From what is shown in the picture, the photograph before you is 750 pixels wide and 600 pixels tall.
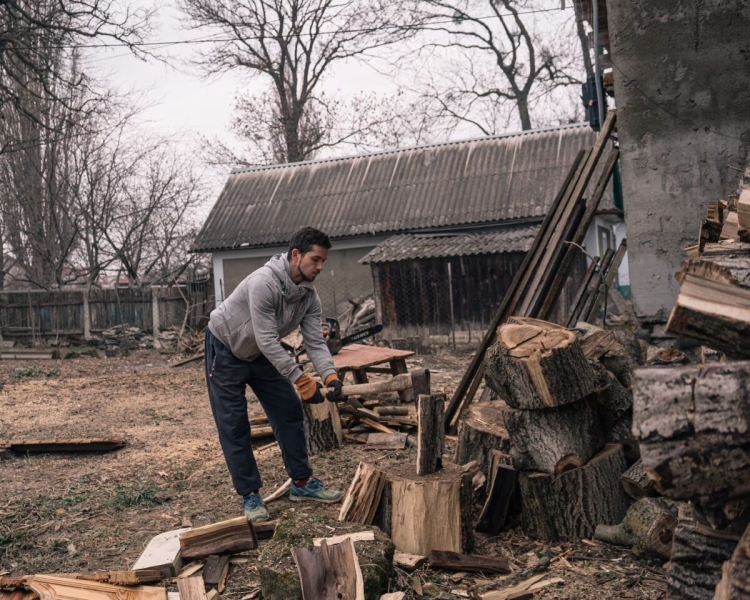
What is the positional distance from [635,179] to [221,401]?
3.69 metres

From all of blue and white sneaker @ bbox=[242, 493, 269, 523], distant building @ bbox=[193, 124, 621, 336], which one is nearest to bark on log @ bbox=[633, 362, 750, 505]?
blue and white sneaker @ bbox=[242, 493, 269, 523]

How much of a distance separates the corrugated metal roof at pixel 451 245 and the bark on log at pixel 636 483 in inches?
443

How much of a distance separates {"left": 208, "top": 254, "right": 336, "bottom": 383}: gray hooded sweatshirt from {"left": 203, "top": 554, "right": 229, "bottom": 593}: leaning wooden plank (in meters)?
1.08

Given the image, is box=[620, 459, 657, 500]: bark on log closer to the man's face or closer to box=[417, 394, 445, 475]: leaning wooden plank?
box=[417, 394, 445, 475]: leaning wooden plank

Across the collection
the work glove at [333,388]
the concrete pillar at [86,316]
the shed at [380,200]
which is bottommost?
the work glove at [333,388]

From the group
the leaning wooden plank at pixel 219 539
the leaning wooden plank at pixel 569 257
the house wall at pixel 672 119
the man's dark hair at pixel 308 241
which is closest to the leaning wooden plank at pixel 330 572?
the leaning wooden plank at pixel 219 539

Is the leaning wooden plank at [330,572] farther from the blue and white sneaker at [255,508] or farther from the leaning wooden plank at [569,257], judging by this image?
the leaning wooden plank at [569,257]

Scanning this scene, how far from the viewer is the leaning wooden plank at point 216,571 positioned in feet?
11.8

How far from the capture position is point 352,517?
383 centimetres

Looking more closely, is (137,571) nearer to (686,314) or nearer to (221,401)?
(221,401)

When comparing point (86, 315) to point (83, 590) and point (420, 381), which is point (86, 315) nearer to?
point (420, 381)

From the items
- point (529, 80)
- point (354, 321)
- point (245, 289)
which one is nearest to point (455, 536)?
point (245, 289)

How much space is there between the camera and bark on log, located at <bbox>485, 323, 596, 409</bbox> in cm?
388

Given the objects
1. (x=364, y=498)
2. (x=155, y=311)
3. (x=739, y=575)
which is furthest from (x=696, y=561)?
(x=155, y=311)
